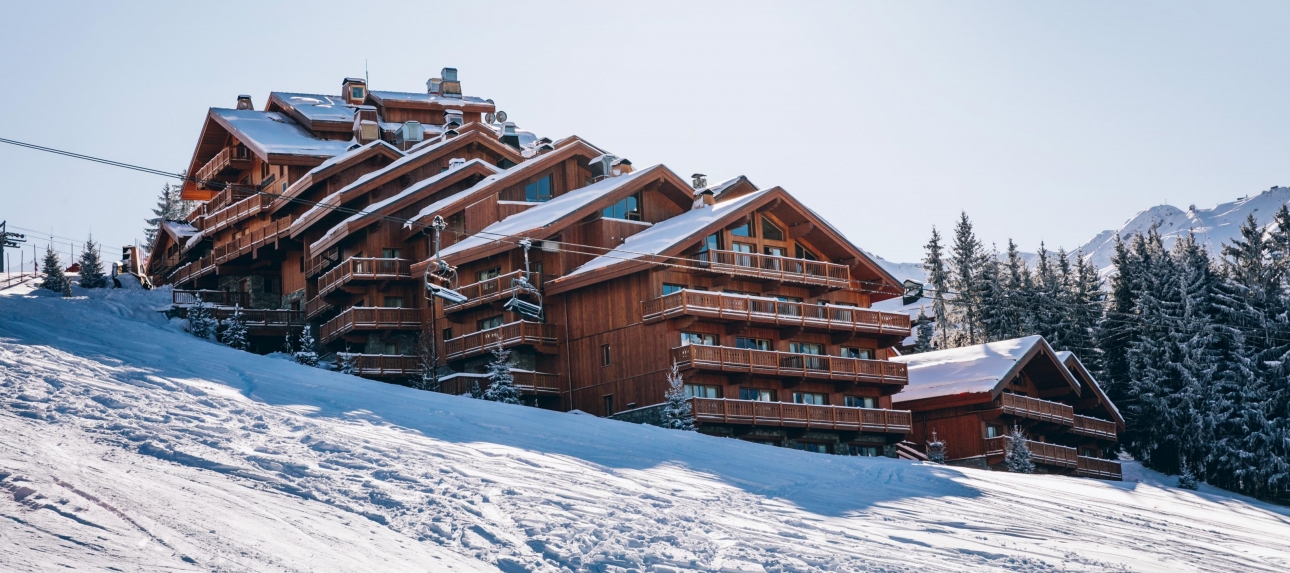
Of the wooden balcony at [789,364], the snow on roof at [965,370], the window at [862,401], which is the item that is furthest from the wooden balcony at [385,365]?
the snow on roof at [965,370]

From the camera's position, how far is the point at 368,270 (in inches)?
2085

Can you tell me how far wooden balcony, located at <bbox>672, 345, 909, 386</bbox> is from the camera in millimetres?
44219

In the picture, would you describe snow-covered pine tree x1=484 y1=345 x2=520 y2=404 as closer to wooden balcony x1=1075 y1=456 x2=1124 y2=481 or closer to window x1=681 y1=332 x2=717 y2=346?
window x1=681 y1=332 x2=717 y2=346

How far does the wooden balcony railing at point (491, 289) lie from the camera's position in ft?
157

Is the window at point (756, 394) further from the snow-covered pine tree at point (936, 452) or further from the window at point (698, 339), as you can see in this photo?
the snow-covered pine tree at point (936, 452)

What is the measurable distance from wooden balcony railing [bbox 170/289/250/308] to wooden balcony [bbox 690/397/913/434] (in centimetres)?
2529

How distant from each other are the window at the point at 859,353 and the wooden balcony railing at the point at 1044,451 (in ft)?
17.9

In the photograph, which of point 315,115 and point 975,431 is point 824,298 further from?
point 315,115

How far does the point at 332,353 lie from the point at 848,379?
69.1 feet

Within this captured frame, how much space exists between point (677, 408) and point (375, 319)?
1550 centimetres

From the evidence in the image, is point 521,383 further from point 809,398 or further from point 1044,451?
point 1044,451

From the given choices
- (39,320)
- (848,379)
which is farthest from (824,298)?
(39,320)

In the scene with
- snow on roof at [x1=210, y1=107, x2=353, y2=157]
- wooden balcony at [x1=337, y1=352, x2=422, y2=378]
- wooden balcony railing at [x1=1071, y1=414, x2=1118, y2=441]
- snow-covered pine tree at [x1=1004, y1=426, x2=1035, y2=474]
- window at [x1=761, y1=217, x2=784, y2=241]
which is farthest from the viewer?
snow on roof at [x1=210, y1=107, x2=353, y2=157]

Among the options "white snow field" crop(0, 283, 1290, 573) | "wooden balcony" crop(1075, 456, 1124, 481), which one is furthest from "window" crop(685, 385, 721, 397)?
"wooden balcony" crop(1075, 456, 1124, 481)
